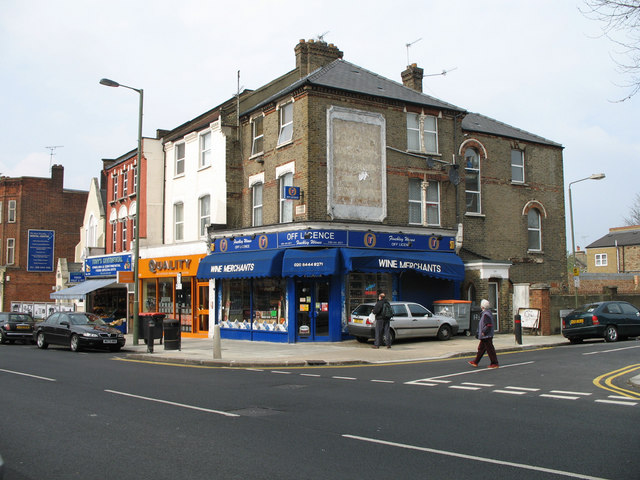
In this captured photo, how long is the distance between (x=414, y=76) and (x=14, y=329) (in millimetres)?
22499

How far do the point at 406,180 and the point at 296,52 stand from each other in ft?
26.0

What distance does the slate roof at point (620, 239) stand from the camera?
59875mm

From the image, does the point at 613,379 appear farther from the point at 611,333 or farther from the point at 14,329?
the point at 14,329

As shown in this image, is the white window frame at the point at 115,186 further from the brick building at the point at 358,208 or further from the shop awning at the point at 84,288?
the brick building at the point at 358,208

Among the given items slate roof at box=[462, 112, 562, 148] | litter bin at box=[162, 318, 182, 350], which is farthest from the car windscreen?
slate roof at box=[462, 112, 562, 148]

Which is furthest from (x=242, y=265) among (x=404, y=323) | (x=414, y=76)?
(x=414, y=76)

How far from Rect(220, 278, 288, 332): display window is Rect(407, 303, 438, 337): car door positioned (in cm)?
503

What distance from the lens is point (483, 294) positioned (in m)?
24.8

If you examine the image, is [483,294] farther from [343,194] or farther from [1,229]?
[1,229]

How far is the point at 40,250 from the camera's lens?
166 feet

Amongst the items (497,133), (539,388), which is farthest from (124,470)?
(497,133)

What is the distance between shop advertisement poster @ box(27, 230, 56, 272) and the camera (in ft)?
165

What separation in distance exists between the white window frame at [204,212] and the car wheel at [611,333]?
17.8 meters

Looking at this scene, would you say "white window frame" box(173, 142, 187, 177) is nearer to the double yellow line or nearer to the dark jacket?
the dark jacket
